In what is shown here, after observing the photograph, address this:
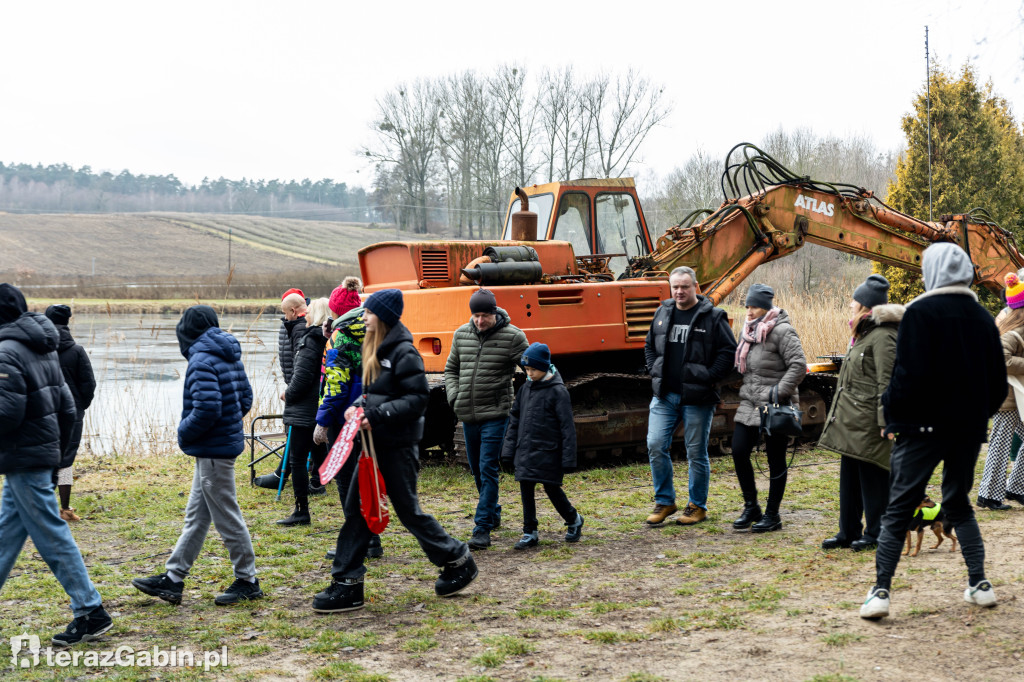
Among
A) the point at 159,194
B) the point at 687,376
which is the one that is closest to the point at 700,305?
the point at 687,376

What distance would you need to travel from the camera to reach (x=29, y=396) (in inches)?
182

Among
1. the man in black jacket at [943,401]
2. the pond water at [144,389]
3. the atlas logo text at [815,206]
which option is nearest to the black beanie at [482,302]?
the man in black jacket at [943,401]

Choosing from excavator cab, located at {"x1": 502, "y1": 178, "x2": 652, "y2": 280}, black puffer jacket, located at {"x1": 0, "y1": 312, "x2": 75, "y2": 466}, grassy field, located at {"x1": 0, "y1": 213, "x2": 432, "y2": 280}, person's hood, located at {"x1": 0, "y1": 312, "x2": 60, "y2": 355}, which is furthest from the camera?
grassy field, located at {"x1": 0, "y1": 213, "x2": 432, "y2": 280}

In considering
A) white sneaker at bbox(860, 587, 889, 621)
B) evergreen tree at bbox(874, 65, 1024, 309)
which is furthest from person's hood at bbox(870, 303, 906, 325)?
evergreen tree at bbox(874, 65, 1024, 309)

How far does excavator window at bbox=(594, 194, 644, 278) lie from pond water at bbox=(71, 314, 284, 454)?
3.92 m

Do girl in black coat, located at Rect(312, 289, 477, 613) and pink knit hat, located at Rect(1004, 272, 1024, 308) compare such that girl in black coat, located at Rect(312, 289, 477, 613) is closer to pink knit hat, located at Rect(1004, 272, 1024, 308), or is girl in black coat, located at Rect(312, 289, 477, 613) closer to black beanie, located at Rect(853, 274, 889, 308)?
black beanie, located at Rect(853, 274, 889, 308)

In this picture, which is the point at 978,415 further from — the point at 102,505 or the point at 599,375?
the point at 102,505

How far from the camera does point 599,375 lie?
932 centimetres

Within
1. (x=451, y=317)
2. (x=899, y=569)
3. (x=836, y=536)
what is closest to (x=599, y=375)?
(x=451, y=317)

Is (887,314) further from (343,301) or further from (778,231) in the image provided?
(778,231)

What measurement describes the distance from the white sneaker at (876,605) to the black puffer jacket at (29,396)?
4139mm

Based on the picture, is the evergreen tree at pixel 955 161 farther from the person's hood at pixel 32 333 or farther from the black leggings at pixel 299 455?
the person's hood at pixel 32 333

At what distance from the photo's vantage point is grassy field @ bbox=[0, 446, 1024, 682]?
412 centimetres

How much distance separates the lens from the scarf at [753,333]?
6535 millimetres
